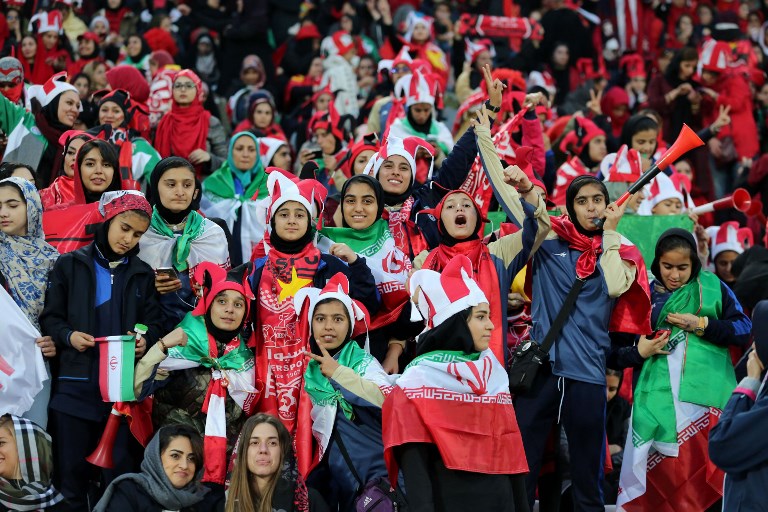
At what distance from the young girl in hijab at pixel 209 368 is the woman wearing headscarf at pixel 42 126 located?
2897 millimetres

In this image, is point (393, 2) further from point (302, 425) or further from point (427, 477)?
point (427, 477)

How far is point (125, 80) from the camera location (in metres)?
10.6

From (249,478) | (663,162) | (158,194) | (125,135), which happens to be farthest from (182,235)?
(663,162)

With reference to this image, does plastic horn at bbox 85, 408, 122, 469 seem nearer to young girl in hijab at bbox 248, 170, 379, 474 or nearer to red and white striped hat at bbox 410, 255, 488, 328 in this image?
young girl in hijab at bbox 248, 170, 379, 474

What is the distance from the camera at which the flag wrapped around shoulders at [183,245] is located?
735 cm

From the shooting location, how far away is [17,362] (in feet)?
21.8

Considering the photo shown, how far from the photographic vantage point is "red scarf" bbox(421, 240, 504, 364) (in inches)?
267

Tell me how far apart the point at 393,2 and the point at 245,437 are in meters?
11.1

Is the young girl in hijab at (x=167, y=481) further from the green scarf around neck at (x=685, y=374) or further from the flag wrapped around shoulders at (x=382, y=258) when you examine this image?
the green scarf around neck at (x=685, y=374)

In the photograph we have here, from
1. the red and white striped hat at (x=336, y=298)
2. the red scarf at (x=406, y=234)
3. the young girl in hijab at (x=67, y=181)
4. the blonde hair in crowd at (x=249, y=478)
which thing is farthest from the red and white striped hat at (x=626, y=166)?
the blonde hair in crowd at (x=249, y=478)

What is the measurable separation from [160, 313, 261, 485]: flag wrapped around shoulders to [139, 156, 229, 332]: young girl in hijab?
1.31 feet

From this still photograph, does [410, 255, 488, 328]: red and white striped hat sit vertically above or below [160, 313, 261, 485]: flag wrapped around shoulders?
above

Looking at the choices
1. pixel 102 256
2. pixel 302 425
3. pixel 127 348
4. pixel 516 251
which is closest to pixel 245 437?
pixel 302 425

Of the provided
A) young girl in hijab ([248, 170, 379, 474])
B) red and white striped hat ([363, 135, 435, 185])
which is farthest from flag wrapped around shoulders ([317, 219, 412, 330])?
red and white striped hat ([363, 135, 435, 185])
